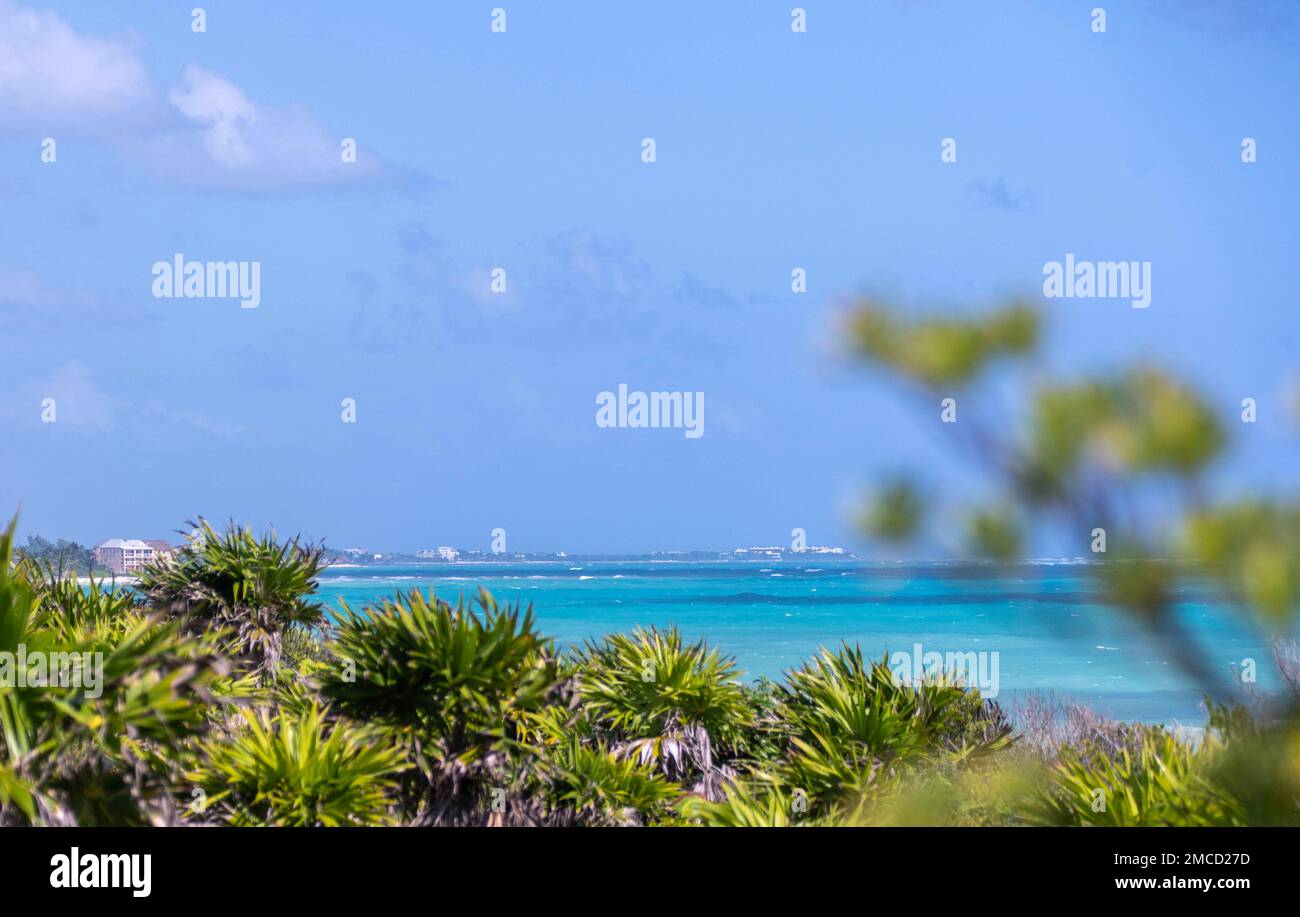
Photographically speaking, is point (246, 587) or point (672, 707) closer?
point (672, 707)

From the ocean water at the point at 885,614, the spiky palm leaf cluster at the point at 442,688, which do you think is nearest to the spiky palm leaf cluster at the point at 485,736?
the spiky palm leaf cluster at the point at 442,688

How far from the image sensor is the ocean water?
188 centimetres

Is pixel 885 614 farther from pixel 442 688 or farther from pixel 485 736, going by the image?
pixel 442 688

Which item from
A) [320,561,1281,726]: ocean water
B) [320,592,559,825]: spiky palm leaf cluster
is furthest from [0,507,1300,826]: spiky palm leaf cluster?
[320,561,1281,726]: ocean water

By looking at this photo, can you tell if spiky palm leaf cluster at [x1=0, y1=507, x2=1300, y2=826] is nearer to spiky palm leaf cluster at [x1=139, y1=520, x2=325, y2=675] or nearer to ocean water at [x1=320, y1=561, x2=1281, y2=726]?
spiky palm leaf cluster at [x1=139, y1=520, x2=325, y2=675]

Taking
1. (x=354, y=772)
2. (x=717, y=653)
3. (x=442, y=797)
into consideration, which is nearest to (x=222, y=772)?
(x=354, y=772)

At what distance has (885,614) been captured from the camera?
2450 inches

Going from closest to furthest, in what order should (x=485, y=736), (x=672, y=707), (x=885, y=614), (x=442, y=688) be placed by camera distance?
(x=442, y=688) → (x=485, y=736) → (x=672, y=707) → (x=885, y=614)

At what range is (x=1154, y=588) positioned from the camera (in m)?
1.83

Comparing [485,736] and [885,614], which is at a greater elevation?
[485,736]

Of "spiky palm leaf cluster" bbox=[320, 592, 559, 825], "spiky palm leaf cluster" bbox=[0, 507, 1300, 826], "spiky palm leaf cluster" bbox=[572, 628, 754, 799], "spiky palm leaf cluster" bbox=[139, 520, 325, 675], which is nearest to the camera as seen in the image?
"spiky palm leaf cluster" bbox=[0, 507, 1300, 826]

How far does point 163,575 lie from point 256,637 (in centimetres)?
148

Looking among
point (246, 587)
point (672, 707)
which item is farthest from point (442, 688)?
point (246, 587)

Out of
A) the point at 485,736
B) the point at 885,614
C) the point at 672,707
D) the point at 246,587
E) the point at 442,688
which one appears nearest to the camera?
the point at 442,688
